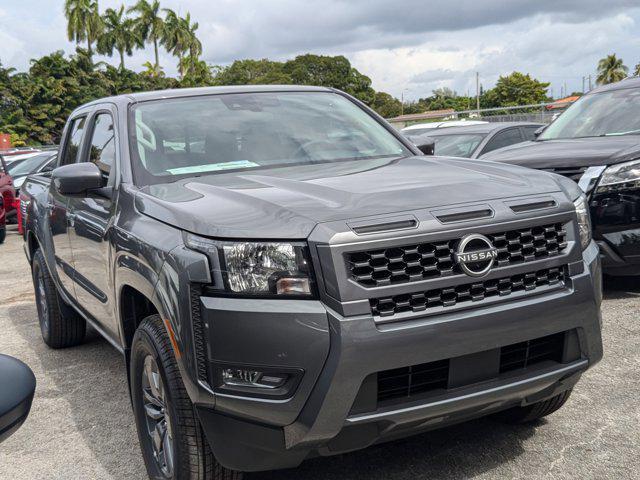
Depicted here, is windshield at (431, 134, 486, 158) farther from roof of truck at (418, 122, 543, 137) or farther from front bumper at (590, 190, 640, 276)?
front bumper at (590, 190, 640, 276)

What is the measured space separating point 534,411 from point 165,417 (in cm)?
175

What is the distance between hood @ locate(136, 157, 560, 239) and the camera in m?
2.76

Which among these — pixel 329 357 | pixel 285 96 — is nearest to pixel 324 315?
pixel 329 357

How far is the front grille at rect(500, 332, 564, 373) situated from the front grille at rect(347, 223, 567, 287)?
13.3 inches

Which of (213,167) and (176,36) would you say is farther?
(176,36)

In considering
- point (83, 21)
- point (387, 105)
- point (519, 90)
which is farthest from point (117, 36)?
point (387, 105)

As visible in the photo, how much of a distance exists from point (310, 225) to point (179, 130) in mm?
1602

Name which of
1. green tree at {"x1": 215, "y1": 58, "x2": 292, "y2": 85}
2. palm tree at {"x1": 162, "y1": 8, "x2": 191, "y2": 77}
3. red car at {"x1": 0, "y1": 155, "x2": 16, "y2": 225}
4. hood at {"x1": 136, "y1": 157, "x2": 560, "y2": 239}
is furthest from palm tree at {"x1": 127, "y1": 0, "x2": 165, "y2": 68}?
hood at {"x1": 136, "y1": 157, "x2": 560, "y2": 239}

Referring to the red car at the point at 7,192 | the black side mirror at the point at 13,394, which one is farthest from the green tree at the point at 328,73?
the black side mirror at the point at 13,394

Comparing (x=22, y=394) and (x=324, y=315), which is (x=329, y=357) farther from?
(x=22, y=394)

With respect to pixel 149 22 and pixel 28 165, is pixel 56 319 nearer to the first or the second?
pixel 28 165

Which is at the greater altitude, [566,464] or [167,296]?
[167,296]

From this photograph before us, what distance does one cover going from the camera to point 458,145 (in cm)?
1040

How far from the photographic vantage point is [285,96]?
458cm
